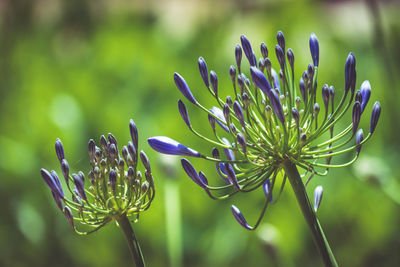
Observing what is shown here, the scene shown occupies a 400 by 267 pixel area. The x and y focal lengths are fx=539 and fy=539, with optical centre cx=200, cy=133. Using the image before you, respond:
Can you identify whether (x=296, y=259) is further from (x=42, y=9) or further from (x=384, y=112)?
(x=42, y=9)

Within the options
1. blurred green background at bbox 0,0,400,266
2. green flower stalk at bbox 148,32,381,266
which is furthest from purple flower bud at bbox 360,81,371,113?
blurred green background at bbox 0,0,400,266

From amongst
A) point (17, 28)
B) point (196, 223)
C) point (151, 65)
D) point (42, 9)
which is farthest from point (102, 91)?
point (42, 9)

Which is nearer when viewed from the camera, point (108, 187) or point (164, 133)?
point (108, 187)

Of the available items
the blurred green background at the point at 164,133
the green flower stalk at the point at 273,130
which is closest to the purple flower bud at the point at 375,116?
the green flower stalk at the point at 273,130

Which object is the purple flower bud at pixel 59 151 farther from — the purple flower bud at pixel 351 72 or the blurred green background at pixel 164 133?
the blurred green background at pixel 164 133

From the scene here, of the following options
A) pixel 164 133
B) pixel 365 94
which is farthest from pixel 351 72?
pixel 164 133

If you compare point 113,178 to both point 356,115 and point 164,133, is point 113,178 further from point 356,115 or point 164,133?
point 164,133
